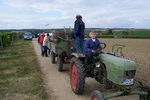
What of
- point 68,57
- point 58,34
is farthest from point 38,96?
point 58,34

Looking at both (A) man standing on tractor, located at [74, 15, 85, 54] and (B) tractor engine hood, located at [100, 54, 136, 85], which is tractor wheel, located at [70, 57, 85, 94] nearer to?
(B) tractor engine hood, located at [100, 54, 136, 85]

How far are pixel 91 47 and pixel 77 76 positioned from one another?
35.0 inches

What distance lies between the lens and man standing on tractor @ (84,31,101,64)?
707 cm

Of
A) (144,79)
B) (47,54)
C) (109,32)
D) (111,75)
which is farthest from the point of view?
(109,32)

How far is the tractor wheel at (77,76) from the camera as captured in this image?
278 inches

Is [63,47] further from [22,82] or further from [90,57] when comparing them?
[90,57]

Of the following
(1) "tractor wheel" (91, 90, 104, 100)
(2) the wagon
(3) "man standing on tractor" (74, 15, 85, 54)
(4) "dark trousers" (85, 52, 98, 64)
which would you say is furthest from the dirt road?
(3) "man standing on tractor" (74, 15, 85, 54)

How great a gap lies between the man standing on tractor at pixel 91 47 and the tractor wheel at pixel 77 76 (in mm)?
350

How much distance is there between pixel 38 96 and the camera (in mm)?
7383

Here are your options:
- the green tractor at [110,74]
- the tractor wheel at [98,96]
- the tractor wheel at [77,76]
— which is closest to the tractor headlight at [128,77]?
the green tractor at [110,74]

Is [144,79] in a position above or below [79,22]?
below

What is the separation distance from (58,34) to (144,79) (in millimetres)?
4124

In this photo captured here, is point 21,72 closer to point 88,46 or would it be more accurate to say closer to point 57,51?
point 57,51

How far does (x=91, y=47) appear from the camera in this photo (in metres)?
7.18
